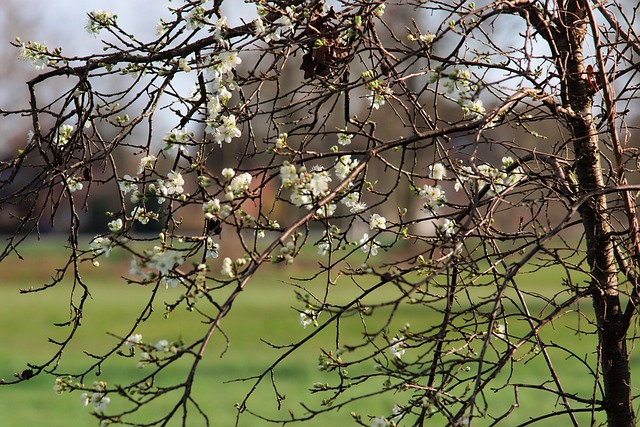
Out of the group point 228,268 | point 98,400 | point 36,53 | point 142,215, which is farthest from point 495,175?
point 36,53

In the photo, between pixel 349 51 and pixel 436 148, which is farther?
pixel 436 148

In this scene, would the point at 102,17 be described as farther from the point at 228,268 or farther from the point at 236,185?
the point at 228,268

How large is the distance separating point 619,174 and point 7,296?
2280cm

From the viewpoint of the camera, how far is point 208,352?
1411 cm

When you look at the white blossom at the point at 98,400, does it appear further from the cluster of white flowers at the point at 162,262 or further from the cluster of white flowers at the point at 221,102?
the cluster of white flowers at the point at 221,102

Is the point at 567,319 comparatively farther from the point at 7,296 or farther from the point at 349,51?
the point at 7,296

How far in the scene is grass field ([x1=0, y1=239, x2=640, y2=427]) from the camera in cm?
932

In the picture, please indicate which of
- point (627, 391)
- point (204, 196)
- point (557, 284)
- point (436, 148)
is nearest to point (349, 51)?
point (436, 148)

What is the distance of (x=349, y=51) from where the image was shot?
284cm

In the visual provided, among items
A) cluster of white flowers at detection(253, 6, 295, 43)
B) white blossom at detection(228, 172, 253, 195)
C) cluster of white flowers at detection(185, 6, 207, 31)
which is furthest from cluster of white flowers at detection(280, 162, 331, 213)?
cluster of white flowers at detection(185, 6, 207, 31)

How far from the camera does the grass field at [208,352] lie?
9.32 metres

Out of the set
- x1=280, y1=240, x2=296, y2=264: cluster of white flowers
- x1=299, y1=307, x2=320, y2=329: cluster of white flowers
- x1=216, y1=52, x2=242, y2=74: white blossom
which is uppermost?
x1=216, y1=52, x2=242, y2=74: white blossom

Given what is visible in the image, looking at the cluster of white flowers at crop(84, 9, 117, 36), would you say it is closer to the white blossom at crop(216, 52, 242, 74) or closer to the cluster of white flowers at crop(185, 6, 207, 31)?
the cluster of white flowers at crop(185, 6, 207, 31)

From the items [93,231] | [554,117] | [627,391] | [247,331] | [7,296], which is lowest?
[627,391]
